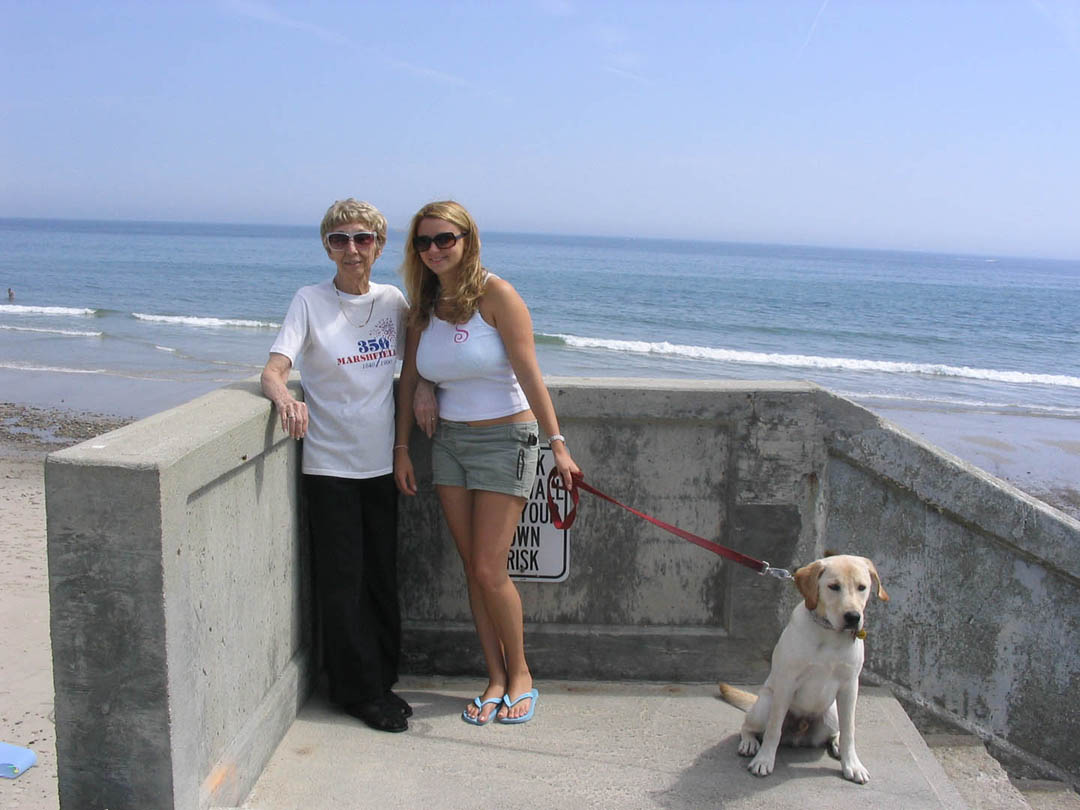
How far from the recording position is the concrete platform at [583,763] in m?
3.38

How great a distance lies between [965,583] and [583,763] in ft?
6.37

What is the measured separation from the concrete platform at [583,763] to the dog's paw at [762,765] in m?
0.03

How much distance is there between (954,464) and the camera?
4.13 meters

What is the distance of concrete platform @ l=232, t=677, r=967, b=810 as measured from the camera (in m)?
3.38

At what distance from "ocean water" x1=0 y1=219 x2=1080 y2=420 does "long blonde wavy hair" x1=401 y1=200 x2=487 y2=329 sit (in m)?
0.39

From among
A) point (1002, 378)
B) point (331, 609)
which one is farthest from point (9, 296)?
point (331, 609)

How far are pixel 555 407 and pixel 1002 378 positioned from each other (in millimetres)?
23790

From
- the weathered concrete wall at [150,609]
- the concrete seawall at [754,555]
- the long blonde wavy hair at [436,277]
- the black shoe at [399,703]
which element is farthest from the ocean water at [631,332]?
the black shoe at [399,703]

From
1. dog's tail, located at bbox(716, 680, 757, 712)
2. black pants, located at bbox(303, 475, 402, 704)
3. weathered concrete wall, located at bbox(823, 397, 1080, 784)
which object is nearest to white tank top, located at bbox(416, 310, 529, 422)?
black pants, located at bbox(303, 475, 402, 704)

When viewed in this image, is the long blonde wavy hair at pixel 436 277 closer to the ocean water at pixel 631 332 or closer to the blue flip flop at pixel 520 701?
the ocean water at pixel 631 332

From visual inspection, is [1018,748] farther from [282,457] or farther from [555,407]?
[282,457]

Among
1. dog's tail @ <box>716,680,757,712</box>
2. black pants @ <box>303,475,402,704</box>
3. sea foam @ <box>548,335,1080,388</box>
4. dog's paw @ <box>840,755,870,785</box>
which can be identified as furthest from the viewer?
sea foam @ <box>548,335,1080,388</box>

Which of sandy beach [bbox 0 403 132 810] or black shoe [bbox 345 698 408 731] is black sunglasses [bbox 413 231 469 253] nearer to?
black shoe [bbox 345 698 408 731]

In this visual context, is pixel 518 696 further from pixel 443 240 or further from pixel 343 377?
pixel 443 240
